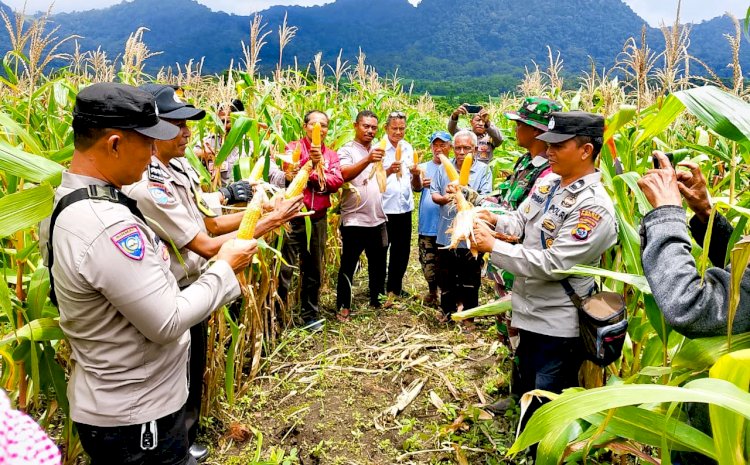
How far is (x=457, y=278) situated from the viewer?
476cm

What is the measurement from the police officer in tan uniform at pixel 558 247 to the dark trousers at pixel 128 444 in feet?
5.53

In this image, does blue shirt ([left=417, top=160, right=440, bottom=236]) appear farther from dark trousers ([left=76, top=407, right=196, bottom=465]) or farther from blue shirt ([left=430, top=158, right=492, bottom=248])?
dark trousers ([left=76, top=407, right=196, bottom=465])

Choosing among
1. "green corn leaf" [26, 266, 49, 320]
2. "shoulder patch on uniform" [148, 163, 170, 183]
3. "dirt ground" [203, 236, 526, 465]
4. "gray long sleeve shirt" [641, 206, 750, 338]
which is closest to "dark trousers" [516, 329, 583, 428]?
"dirt ground" [203, 236, 526, 465]

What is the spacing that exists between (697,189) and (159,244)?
1.91 meters

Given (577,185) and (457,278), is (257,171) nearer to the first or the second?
(577,185)

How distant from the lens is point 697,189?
5.46 feet

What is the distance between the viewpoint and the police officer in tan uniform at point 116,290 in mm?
1454

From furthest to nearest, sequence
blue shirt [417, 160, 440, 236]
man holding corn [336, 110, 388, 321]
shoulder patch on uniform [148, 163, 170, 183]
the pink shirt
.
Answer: blue shirt [417, 160, 440, 236] < man holding corn [336, 110, 388, 321] < shoulder patch on uniform [148, 163, 170, 183] < the pink shirt

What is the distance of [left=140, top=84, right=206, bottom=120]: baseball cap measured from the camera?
222cm

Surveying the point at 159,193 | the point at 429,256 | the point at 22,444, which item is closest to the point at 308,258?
the point at 429,256

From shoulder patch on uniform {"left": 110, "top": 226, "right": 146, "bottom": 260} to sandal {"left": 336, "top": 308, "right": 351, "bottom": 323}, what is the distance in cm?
342

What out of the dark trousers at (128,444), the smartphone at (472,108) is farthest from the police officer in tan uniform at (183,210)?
the smartphone at (472,108)

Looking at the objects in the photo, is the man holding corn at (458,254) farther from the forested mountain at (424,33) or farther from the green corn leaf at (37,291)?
the forested mountain at (424,33)

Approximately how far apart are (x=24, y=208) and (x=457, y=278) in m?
3.82
